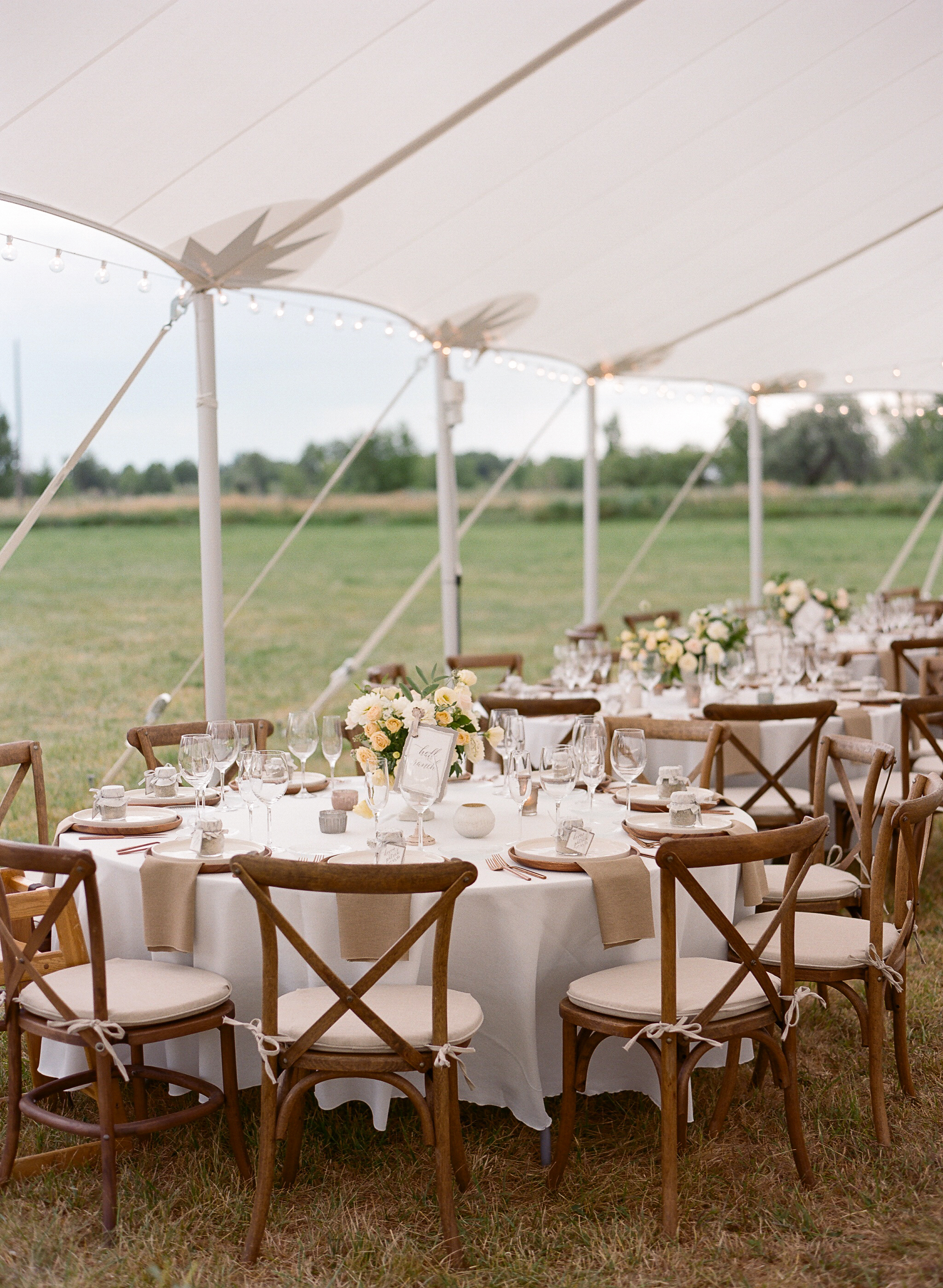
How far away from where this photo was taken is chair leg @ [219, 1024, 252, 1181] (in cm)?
275

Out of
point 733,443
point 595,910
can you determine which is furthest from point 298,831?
point 733,443

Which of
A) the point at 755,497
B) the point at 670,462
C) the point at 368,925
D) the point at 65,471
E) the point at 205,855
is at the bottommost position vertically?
the point at 368,925

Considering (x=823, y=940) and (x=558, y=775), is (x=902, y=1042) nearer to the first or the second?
(x=823, y=940)

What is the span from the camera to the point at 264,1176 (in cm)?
245

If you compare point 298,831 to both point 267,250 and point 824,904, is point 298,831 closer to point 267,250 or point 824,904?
point 824,904

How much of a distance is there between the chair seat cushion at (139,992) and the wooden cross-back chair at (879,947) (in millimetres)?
1300

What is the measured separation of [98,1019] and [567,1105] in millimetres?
1063

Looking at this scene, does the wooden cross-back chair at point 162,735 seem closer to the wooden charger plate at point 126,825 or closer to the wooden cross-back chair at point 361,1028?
the wooden charger plate at point 126,825

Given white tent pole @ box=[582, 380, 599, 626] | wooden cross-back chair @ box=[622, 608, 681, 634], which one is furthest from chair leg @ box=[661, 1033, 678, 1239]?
white tent pole @ box=[582, 380, 599, 626]

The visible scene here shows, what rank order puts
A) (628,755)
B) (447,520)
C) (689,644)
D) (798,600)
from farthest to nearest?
(798,600) < (447,520) < (689,644) < (628,755)

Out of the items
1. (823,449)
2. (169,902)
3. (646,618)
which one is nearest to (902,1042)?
(169,902)

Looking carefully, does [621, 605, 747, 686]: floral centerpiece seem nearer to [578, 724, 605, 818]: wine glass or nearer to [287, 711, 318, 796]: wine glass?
[578, 724, 605, 818]: wine glass

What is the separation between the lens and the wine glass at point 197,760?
3037mm

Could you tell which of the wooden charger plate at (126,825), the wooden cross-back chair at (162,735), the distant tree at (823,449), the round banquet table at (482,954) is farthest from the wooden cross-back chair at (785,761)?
the distant tree at (823,449)
